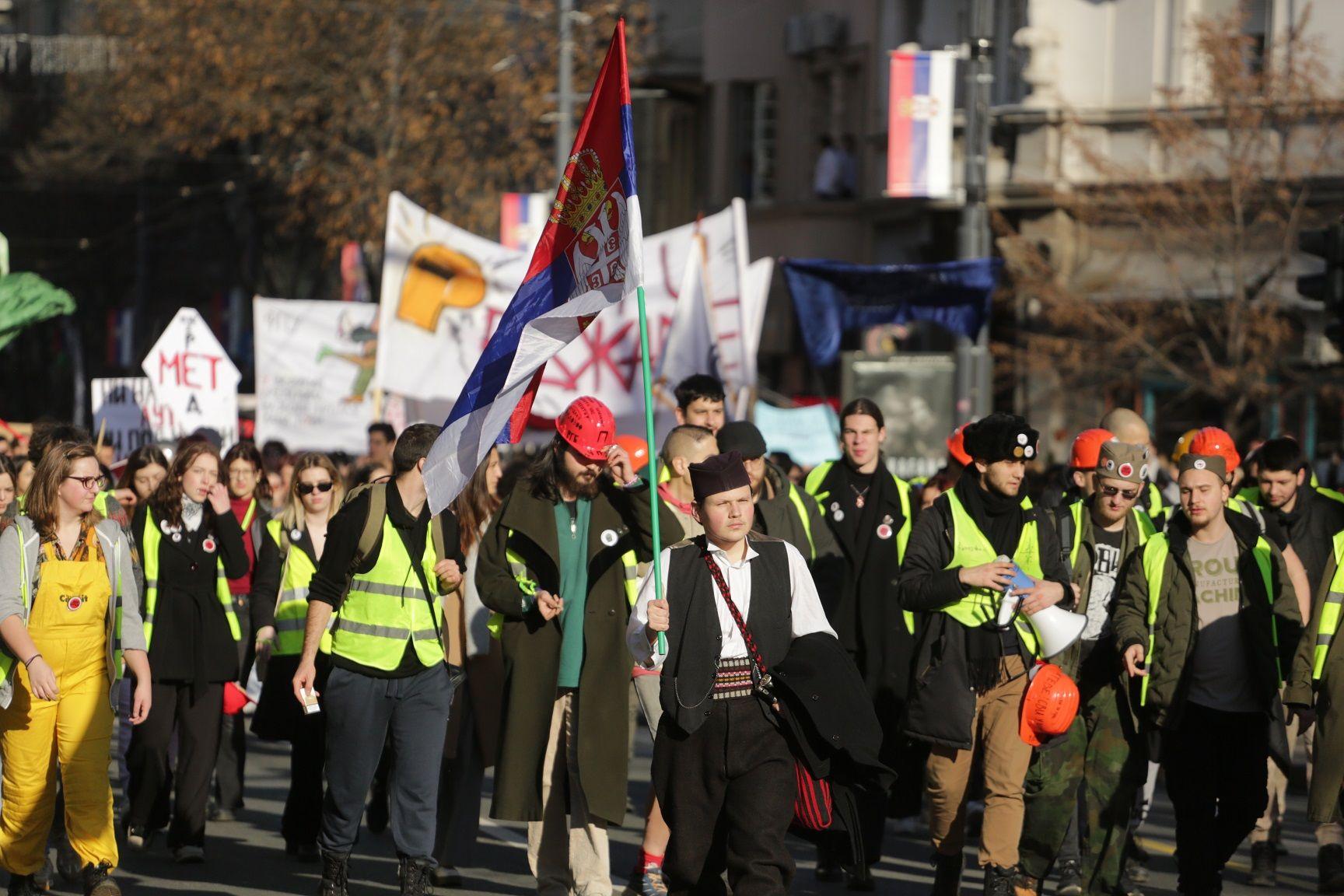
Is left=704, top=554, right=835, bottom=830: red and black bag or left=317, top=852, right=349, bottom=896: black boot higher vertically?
left=704, top=554, right=835, bottom=830: red and black bag

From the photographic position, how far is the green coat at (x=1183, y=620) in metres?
8.65

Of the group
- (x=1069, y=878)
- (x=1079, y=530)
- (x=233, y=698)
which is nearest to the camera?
(x=1079, y=530)

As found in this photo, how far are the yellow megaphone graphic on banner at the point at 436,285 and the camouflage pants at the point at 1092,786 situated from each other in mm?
8703

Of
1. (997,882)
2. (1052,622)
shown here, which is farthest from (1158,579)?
(997,882)

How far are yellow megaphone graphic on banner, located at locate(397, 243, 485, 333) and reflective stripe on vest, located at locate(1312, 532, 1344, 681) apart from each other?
9.14m

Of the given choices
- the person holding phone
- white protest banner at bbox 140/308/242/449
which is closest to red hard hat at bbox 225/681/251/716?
the person holding phone

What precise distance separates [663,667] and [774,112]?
1037 inches

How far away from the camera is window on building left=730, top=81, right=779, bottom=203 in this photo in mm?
32969

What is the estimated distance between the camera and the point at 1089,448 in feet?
31.2

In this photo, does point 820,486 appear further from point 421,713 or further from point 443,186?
point 443,186

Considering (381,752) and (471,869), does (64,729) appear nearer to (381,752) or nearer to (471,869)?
(381,752)

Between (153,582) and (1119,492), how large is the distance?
174 inches

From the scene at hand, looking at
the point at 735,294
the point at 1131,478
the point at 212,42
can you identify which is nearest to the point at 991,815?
the point at 1131,478

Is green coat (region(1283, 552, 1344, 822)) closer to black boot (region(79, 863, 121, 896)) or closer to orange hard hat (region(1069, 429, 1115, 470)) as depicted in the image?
orange hard hat (region(1069, 429, 1115, 470))
